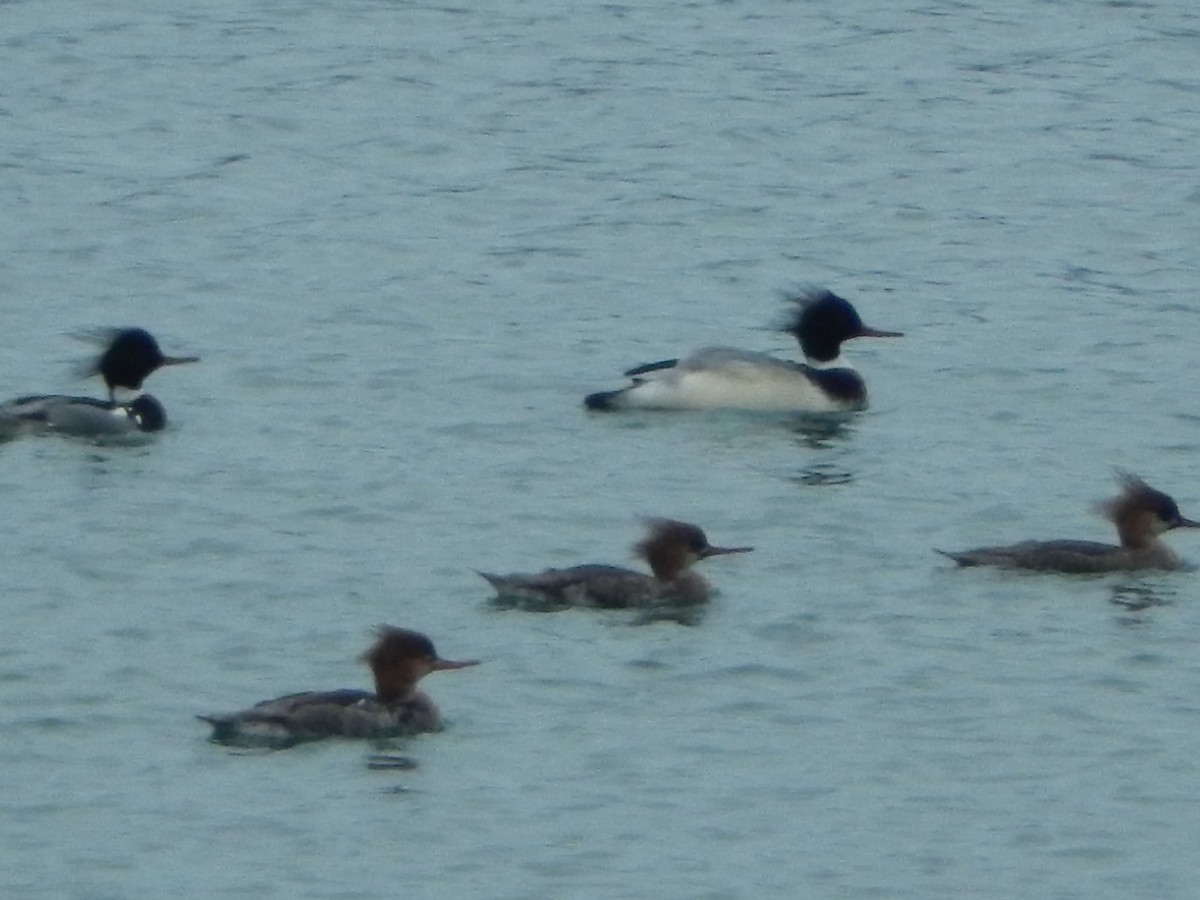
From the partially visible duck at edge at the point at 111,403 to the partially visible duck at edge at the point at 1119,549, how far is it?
196 inches

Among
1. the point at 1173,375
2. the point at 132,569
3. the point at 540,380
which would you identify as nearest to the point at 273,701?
the point at 132,569

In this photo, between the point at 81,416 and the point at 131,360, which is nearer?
the point at 81,416

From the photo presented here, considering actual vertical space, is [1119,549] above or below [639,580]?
above

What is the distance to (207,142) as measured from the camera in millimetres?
26047

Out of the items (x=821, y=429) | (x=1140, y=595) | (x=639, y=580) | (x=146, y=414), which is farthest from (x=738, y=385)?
(x=639, y=580)

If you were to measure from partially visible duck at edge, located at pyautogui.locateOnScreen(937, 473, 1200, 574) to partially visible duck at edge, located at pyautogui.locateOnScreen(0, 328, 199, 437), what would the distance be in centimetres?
498

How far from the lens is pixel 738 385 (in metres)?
19.2

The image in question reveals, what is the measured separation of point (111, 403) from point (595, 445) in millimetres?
2673

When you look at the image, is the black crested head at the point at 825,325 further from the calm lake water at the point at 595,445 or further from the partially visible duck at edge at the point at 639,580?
the partially visible duck at edge at the point at 639,580

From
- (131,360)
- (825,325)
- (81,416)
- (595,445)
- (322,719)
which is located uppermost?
(825,325)

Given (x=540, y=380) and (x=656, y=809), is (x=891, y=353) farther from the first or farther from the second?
(x=656, y=809)

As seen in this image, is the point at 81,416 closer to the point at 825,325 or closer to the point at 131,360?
the point at 131,360

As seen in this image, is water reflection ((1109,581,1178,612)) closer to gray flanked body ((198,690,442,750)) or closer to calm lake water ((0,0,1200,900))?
Result: calm lake water ((0,0,1200,900))

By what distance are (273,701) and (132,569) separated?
280 centimetres
